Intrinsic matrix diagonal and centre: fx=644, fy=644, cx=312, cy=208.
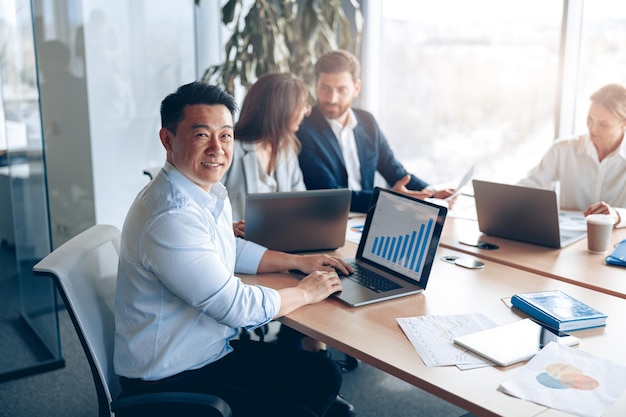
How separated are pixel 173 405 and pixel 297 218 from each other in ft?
3.10

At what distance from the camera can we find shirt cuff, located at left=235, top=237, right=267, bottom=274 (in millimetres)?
2127

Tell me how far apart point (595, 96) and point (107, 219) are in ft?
9.17

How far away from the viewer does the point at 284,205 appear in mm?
2240

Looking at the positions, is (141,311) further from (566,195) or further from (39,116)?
(566,195)

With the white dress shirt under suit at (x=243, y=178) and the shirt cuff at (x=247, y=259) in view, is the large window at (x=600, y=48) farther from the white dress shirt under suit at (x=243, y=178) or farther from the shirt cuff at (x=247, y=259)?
the shirt cuff at (x=247, y=259)

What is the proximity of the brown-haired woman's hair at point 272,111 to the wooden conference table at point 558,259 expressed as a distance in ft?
2.76

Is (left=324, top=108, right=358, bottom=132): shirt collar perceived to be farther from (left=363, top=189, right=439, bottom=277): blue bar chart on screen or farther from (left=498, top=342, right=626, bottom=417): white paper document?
(left=498, top=342, right=626, bottom=417): white paper document

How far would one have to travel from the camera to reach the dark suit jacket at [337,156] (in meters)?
3.20

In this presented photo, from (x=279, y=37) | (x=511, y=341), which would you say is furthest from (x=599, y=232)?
(x=279, y=37)

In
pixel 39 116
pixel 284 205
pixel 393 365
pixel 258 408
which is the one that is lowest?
pixel 258 408

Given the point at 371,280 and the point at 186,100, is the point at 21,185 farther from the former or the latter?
the point at 371,280

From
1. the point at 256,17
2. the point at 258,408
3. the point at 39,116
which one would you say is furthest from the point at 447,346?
the point at 256,17

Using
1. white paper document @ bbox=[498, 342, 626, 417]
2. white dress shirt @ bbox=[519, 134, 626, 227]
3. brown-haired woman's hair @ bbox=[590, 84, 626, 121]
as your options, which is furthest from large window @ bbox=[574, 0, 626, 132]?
white paper document @ bbox=[498, 342, 626, 417]

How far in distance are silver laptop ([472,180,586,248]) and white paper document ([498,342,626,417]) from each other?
0.89m
